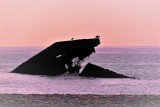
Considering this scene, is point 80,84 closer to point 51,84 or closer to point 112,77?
point 51,84

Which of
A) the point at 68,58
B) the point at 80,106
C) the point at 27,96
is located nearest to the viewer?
the point at 80,106

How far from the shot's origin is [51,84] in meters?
37.8

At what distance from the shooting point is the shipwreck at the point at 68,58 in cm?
4050

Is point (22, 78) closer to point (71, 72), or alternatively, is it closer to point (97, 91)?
point (71, 72)

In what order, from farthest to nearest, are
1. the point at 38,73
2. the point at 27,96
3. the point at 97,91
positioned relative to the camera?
the point at 38,73 < the point at 97,91 < the point at 27,96

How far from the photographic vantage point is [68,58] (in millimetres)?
40969

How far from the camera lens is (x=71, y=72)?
42344mm

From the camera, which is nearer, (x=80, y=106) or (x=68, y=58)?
(x=80, y=106)

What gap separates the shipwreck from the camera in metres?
40.5

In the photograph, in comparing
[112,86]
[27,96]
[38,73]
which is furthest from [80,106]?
[38,73]

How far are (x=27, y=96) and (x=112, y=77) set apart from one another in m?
15.8

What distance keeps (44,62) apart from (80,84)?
4.96 m

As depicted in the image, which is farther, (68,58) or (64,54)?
(68,58)

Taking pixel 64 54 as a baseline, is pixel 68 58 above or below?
below
